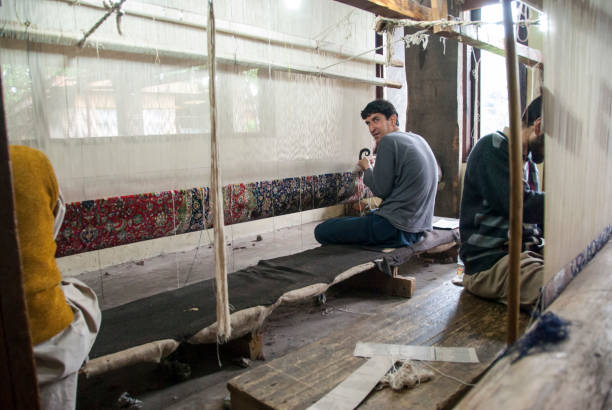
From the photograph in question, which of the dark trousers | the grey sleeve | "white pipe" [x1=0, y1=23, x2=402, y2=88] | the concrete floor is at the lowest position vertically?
the concrete floor

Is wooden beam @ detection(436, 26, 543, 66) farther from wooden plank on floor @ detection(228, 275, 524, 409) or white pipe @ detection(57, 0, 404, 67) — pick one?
wooden plank on floor @ detection(228, 275, 524, 409)

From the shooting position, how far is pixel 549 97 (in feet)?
3.88

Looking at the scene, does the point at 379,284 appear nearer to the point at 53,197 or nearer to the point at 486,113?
the point at 53,197

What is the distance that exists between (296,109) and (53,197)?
2.37m

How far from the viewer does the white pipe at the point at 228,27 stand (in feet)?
8.58

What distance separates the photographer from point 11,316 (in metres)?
0.80

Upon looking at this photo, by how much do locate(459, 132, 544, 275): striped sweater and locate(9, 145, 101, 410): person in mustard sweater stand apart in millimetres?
1652

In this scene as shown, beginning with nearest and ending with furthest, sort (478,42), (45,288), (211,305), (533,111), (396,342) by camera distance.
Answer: (45,288) → (396,342) → (533,111) → (211,305) → (478,42)

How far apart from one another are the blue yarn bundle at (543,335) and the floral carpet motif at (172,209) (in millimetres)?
2272

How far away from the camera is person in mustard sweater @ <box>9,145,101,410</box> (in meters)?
1.19

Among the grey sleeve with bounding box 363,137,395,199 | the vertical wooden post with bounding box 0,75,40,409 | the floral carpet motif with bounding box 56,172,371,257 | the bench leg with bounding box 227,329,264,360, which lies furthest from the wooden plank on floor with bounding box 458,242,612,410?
the floral carpet motif with bounding box 56,172,371,257

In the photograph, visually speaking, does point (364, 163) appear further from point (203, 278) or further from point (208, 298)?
point (208, 298)

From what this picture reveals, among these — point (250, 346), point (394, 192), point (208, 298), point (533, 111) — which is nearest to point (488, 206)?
point (533, 111)

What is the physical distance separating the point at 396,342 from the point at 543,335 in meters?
0.73
